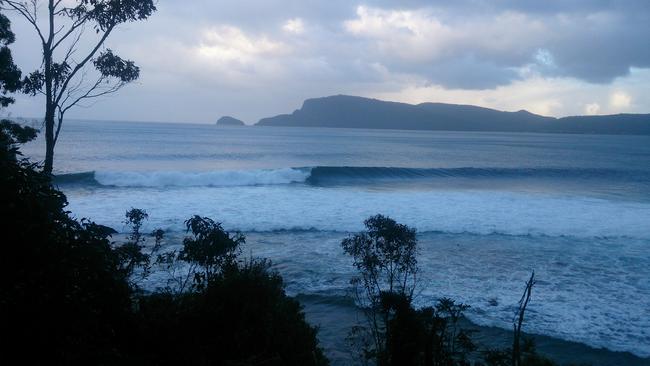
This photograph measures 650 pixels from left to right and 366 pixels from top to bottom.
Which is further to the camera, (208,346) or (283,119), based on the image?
(283,119)

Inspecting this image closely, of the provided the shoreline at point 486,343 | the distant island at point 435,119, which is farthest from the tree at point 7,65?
the distant island at point 435,119

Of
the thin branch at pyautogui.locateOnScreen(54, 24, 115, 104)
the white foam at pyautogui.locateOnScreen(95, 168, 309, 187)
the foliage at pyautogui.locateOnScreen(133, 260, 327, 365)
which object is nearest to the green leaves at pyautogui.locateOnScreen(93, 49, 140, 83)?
the thin branch at pyautogui.locateOnScreen(54, 24, 115, 104)

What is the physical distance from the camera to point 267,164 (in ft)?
143

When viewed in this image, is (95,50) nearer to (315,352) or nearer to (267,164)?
(315,352)

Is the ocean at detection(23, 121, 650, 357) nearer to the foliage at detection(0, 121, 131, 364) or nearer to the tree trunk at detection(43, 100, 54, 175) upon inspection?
the tree trunk at detection(43, 100, 54, 175)

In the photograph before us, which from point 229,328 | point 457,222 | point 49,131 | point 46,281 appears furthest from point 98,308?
point 457,222

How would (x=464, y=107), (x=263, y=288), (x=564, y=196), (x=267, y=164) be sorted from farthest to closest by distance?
(x=464, y=107) → (x=267, y=164) → (x=564, y=196) → (x=263, y=288)

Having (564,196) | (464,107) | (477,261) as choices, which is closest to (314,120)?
(464,107)

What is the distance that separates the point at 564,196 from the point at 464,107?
16303cm

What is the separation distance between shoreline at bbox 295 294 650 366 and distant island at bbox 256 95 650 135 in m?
162

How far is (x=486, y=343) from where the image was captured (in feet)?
31.0

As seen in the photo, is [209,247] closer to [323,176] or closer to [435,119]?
[323,176]

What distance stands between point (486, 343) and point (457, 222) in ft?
35.8

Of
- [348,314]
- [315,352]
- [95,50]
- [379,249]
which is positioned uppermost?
[95,50]
